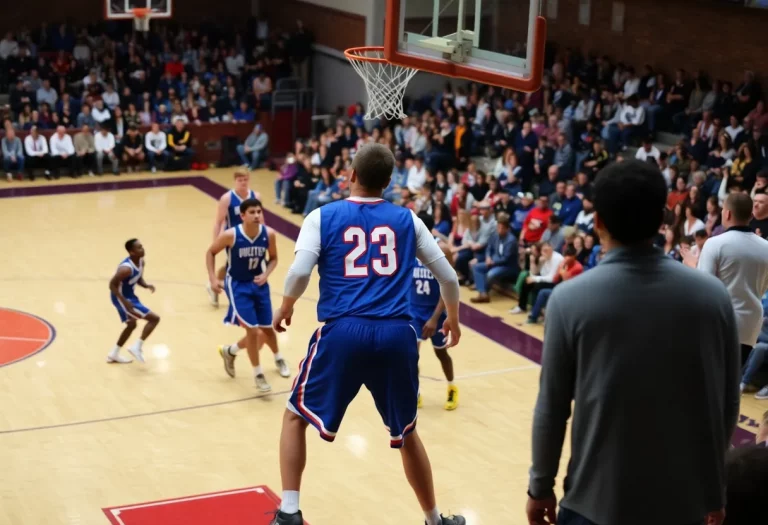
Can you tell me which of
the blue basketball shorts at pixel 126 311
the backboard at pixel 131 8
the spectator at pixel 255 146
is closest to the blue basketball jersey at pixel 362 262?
the blue basketball shorts at pixel 126 311

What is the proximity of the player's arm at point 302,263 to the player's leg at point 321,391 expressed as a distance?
0.21 m

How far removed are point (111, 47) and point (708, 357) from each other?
24099 millimetres

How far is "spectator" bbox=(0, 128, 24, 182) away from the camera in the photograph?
70.4ft

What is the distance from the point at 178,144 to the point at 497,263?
1055 centimetres

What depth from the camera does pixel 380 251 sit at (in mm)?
5613

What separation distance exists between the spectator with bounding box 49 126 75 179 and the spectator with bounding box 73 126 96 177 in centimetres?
10

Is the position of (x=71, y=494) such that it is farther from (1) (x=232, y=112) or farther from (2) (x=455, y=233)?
Answer: (1) (x=232, y=112)

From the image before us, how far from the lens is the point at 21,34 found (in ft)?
85.4

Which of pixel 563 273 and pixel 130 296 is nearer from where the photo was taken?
pixel 130 296

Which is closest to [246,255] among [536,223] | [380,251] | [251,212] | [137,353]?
[251,212]

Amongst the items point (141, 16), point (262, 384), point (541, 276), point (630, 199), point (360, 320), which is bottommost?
point (262, 384)

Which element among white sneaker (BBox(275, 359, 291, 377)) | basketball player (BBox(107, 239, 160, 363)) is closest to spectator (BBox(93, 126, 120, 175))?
basketball player (BBox(107, 239, 160, 363))

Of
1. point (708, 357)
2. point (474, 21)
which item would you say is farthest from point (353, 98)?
point (708, 357)

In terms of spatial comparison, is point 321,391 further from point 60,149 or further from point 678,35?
point 60,149
